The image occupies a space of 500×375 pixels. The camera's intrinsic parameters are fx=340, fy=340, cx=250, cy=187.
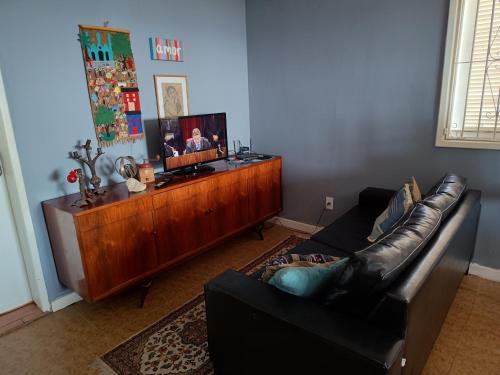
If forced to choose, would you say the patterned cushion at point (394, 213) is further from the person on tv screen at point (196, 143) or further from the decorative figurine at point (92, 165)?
the decorative figurine at point (92, 165)

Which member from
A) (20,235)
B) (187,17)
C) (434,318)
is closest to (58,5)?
(187,17)

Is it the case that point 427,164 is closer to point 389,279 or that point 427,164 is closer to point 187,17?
point 389,279

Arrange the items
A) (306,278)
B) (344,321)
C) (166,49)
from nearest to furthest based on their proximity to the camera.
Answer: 1. (344,321)
2. (306,278)
3. (166,49)

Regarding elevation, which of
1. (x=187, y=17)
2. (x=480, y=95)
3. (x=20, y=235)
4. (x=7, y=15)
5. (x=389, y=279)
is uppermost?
(x=187, y=17)

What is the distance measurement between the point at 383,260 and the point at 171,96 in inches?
87.4

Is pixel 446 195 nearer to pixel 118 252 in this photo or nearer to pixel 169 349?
pixel 169 349

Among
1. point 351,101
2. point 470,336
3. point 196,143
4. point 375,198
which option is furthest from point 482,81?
point 196,143

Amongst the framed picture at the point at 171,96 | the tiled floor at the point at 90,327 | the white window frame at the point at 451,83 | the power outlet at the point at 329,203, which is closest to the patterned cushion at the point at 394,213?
the white window frame at the point at 451,83

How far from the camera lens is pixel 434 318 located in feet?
5.29

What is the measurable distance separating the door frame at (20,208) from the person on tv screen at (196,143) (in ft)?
3.78

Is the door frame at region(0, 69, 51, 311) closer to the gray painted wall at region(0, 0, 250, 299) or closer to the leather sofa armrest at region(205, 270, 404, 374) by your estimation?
the gray painted wall at region(0, 0, 250, 299)

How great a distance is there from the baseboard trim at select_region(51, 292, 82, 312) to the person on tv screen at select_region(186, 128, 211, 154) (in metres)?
1.33

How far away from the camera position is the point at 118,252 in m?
2.16

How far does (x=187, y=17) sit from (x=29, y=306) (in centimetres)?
254
